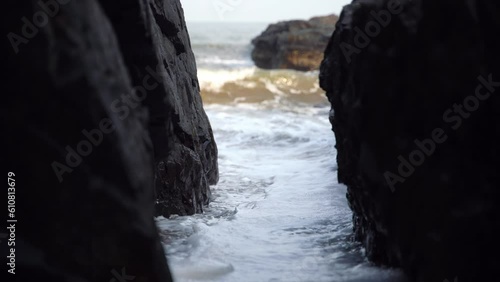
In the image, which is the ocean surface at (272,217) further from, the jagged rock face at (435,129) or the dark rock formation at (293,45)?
the dark rock formation at (293,45)

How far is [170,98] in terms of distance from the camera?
11.2 feet

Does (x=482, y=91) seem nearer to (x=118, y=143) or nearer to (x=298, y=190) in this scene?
(x=118, y=143)

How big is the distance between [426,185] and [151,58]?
1.39 metres

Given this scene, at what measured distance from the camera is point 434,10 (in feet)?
9.07

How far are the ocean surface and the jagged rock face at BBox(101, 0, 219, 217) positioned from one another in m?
0.21

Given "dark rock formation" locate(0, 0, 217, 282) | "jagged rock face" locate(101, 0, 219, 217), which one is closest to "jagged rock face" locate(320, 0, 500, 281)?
"jagged rock face" locate(101, 0, 219, 217)

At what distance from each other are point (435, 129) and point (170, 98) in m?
1.40

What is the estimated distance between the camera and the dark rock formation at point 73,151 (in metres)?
2.08

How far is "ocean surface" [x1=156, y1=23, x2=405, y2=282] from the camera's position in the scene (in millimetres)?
3387

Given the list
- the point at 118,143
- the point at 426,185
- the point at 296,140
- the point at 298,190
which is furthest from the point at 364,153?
the point at 296,140

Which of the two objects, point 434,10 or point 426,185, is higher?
point 434,10

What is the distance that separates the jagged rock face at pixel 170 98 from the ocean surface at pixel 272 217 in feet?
0.68

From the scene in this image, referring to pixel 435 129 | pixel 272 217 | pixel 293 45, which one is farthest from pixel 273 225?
pixel 293 45

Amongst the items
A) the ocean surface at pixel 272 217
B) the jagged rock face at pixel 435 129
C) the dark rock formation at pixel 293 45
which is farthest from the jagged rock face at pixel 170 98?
the dark rock formation at pixel 293 45
